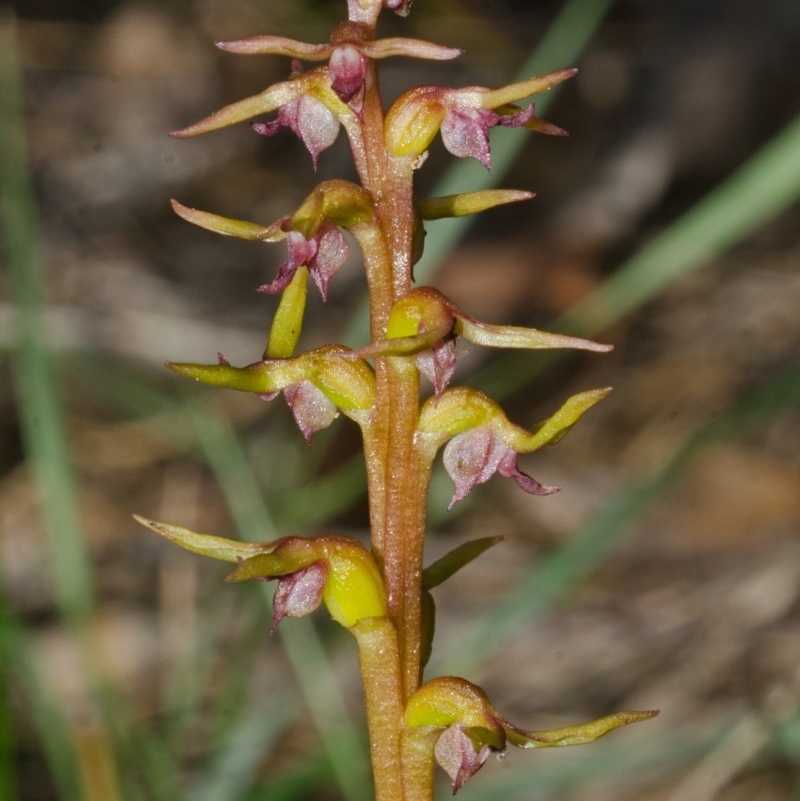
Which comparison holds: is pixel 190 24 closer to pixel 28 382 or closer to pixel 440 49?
pixel 28 382

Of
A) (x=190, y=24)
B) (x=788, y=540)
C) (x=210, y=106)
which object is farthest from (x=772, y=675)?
(x=190, y=24)

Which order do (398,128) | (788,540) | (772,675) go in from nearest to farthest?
1. (398,128)
2. (772,675)
3. (788,540)

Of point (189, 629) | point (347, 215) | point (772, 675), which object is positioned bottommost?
point (772, 675)

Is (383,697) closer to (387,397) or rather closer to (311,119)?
(387,397)

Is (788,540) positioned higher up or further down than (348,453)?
further down

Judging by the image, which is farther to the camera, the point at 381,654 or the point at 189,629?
the point at 189,629

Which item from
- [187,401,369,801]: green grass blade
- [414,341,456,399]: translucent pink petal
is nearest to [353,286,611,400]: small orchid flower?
[414,341,456,399]: translucent pink petal
